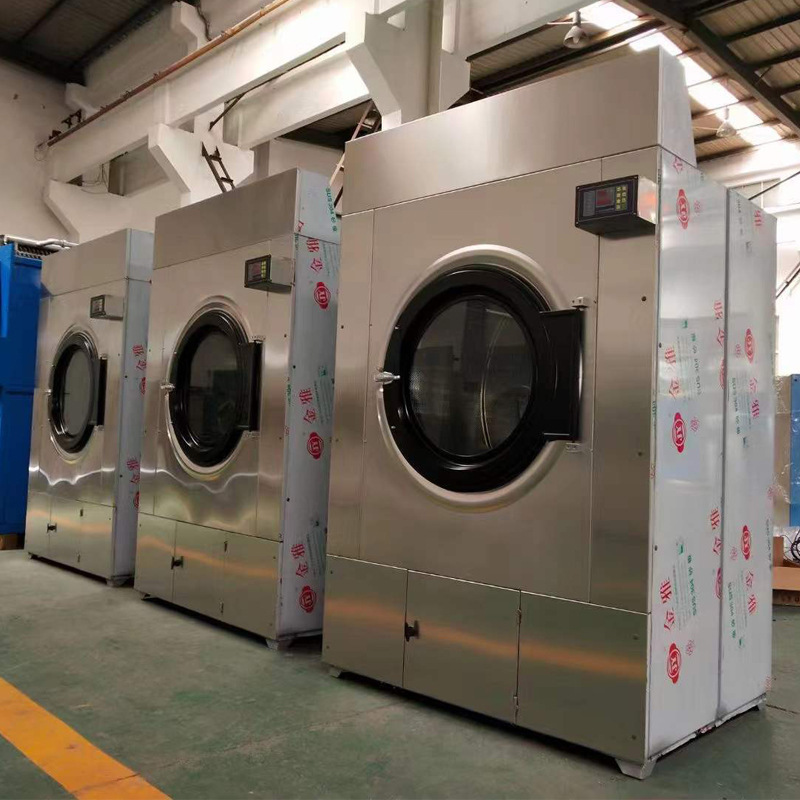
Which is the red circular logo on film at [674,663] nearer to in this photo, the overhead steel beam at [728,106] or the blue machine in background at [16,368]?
the blue machine in background at [16,368]

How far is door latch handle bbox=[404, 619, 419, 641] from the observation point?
251 centimetres

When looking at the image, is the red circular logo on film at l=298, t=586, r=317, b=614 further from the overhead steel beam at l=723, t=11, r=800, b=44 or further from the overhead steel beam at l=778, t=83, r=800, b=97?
the overhead steel beam at l=778, t=83, r=800, b=97

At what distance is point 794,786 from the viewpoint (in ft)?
6.52

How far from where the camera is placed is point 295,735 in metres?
2.23

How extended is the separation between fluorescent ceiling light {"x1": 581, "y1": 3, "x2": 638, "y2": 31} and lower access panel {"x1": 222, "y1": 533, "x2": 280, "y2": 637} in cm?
407

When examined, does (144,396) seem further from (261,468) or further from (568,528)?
(568,528)

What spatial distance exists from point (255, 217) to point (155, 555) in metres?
1.61

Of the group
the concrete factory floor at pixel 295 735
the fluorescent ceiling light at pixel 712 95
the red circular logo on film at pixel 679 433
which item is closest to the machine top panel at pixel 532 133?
the red circular logo on film at pixel 679 433

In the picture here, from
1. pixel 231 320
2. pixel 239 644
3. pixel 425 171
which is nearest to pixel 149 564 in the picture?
pixel 239 644

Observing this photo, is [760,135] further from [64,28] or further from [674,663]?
[674,663]

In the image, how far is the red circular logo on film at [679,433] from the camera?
2125 mm

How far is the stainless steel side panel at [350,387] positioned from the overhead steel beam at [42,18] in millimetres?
5202

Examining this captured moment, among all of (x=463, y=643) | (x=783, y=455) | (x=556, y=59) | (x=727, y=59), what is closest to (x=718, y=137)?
(x=727, y=59)

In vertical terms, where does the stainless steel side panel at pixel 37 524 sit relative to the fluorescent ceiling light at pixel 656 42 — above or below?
below
